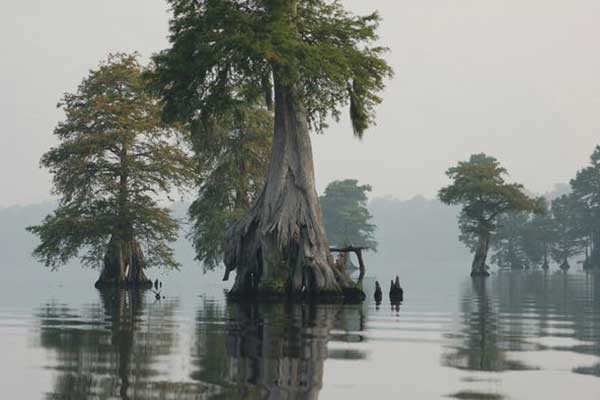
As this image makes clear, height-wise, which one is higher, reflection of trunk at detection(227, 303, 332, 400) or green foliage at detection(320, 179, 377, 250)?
green foliage at detection(320, 179, 377, 250)

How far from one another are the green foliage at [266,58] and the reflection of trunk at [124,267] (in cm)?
2163

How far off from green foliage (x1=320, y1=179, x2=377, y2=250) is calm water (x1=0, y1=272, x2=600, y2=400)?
131 m

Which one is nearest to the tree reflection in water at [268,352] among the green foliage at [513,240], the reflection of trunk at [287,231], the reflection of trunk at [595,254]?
the reflection of trunk at [287,231]

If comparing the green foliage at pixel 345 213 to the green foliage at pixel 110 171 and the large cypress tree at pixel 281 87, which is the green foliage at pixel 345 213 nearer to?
the green foliage at pixel 110 171

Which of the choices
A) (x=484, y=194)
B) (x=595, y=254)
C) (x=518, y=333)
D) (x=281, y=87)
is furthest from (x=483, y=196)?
(x=518, y=333)

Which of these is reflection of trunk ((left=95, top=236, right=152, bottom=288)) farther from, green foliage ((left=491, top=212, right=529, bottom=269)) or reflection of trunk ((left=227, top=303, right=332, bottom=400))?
green foliage ((left=491, top=212, right=529, bottom=269))

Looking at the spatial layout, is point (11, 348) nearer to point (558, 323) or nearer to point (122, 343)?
point (122, 343)

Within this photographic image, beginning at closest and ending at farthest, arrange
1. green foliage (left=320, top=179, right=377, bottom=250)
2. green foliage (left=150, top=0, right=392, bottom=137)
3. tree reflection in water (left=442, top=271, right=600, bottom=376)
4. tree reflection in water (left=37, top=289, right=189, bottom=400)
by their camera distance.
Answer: tree reflection in water (left=37, top=289, right=189, bottom=400), tree reflection in water (left=442, top=271, right=600, bottom=376), green foliage (left=150, top=0, right=392, bottom=137), green foliage (left=320, top=179, right=377, bottom=250)

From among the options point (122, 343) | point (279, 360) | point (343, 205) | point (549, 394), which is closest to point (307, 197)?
point (122, 343)

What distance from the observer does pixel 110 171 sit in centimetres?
6512

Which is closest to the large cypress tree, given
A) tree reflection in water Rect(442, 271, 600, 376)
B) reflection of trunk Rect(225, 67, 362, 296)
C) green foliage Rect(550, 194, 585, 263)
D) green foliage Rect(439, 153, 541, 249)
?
reflection of trunk Rect(225, 67, 362, 296)

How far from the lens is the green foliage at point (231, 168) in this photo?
6738 cm

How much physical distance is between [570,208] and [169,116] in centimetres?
11719

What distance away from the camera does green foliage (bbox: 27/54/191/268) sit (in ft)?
208
